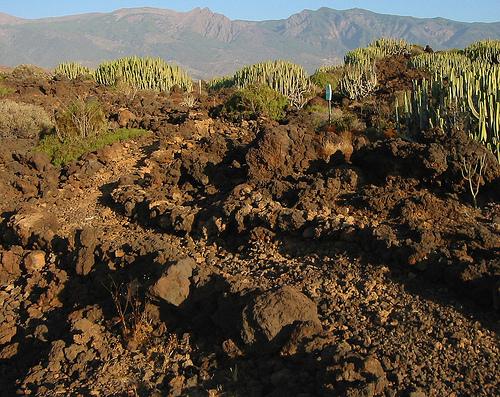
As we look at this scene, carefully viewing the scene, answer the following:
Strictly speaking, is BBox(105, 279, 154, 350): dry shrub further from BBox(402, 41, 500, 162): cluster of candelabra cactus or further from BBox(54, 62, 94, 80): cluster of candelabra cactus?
BBox(54, 62, 94, 80): cluster of candelabra cactus

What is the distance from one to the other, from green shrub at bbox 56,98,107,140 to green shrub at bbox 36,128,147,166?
0.55 feet

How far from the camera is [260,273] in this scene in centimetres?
552

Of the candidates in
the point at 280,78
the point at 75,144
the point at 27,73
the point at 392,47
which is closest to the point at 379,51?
the point at 392,47

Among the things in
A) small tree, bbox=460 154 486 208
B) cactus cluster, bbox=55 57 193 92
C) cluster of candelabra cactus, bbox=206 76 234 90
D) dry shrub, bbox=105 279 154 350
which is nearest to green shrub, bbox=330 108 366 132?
small tree, bbox=460 154 486 208

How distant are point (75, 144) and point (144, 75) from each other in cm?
869

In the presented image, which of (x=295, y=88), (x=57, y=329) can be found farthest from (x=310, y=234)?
(x=295, y=88)

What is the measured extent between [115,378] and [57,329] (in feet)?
4.40

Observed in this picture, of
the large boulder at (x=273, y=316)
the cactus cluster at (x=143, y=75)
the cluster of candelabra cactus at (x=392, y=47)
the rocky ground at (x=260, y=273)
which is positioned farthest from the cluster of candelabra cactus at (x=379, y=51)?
the large boulder at (x=273, y=316)

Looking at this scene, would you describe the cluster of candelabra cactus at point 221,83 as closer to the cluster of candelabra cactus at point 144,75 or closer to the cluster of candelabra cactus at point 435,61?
the cluster of candelabra cactus at point 144,75

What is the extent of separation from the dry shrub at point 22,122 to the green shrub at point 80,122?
2.13 ft

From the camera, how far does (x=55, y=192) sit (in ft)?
28.1

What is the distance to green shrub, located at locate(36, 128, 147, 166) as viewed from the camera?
971 centimetres

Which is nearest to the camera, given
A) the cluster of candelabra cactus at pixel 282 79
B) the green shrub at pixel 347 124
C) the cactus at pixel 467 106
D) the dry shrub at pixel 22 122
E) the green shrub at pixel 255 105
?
the cactus at pixel 467 106

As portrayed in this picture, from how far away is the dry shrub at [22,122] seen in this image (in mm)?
11273
